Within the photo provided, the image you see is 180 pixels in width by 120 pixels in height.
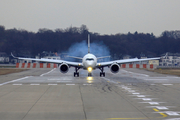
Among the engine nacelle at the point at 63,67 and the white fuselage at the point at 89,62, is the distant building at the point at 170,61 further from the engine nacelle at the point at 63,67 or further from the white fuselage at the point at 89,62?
the engine nacelle at the point at 63,67

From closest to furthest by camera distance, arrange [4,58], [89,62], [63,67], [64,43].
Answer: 1. [89,62]
2. [63,67]
3. [64,43]
4. [4,58]

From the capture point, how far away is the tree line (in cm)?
9244

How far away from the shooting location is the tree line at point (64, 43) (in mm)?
92438

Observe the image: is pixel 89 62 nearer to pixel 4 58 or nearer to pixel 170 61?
pixel 4 58

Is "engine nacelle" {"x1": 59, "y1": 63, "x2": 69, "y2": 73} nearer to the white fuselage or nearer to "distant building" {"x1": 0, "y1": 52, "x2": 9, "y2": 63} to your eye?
the white fuselage

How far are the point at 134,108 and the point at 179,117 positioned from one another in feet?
8.08

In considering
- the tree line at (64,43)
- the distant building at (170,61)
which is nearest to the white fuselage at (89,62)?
the tree line at (64,43)

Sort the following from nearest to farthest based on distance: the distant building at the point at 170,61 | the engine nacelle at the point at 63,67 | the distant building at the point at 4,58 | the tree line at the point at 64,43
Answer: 1. the engine nacelle at the point at 63,67
2. the tree line at the point at 64,43
3. the distant building at the point at 4,58
4. the distant building at the point at 170,61

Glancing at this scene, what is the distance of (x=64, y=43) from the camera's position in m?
91.9

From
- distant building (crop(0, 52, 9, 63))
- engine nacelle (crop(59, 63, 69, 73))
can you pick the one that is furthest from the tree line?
engine nacelle (crop(59, 63, 69, 73))

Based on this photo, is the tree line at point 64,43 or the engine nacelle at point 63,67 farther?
the tree line at point 64,43

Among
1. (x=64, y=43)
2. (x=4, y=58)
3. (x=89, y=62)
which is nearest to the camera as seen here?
(x=89, y=62)

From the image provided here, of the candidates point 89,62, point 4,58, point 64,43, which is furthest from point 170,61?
point 89,62

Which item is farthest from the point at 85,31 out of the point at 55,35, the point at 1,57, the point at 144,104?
the point at 144,104
